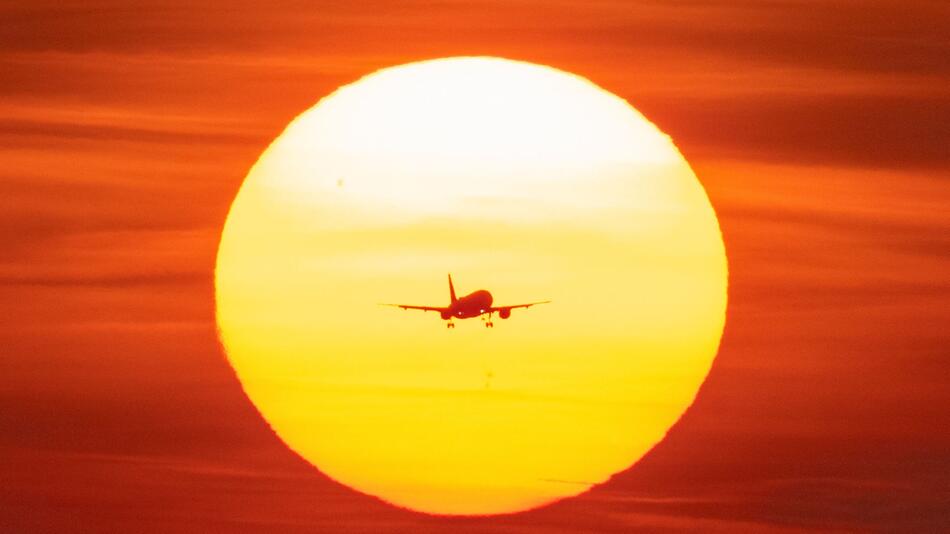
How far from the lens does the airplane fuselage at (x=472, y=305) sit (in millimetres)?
73331

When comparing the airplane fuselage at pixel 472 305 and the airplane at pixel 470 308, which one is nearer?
the airplane at pixel 470 308

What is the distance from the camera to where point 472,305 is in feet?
256

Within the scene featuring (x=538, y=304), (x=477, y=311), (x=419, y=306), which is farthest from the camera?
(x=477, y=311)

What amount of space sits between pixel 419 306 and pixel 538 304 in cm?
979

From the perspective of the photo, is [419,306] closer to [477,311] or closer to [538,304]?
[538,304]

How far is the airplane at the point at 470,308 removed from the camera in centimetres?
6069

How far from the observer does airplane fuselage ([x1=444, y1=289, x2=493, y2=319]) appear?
7333cm

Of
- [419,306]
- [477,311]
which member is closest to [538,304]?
[419,306]

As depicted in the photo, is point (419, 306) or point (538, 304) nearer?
point (538, 304)

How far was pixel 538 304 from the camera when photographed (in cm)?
5316

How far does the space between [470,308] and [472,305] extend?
1.20m

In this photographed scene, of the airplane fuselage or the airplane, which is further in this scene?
the airplane fuselage

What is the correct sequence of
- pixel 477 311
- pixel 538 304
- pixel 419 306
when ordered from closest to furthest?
pixel 538 304 → pixel 419 306 → pixel 477 311

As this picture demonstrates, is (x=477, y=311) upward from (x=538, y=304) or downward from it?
upward
